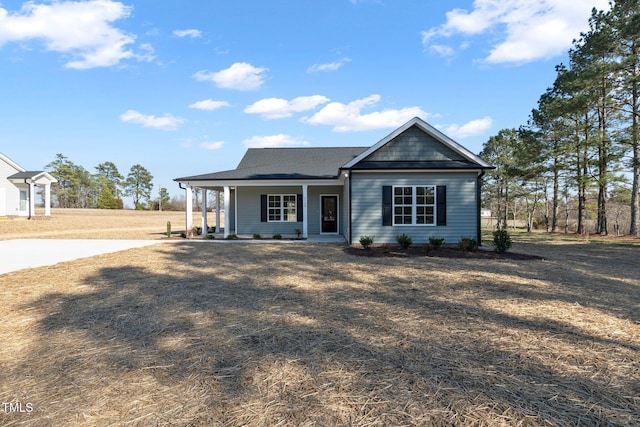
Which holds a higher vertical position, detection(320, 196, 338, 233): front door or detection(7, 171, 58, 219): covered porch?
detection(7, 171, 58, 219): covered porch

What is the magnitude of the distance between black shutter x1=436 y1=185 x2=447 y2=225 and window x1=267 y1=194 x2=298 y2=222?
7234 mm

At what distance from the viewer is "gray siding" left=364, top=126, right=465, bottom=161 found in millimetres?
12516

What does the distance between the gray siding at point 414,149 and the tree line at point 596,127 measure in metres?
9.38

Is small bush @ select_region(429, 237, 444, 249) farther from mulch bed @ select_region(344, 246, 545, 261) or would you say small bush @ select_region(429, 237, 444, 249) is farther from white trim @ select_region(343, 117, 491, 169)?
white trim @ select_region(343, 117, 491, 169)

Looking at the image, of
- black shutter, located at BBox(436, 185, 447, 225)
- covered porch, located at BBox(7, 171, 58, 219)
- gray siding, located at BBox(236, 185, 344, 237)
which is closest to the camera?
black shutter, located at BBox(436, 185, 447, 225)

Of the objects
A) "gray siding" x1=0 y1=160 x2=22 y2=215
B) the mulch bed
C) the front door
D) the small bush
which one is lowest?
the mulch bed

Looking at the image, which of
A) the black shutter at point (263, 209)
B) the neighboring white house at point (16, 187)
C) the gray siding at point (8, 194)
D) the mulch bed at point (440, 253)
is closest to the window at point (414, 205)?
the mulch bed at point (440, 253)

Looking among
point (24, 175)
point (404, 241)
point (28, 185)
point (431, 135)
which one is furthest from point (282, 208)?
point (28, 185)

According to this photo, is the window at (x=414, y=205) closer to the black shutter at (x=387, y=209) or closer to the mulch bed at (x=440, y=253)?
Result: the black shutter at (x=387, y=209)

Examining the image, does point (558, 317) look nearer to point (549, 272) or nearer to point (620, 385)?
point (620, 385)

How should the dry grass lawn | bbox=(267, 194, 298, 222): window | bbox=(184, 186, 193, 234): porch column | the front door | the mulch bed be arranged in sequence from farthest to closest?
the front door < bbox=(267, 194, 298, 222): window < bbox=(184, 186, 193, 234): porch column < the mulch bed < the dry grass lawn

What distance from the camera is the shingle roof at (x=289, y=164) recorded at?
50.0 ft

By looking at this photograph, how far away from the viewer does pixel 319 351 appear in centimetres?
340

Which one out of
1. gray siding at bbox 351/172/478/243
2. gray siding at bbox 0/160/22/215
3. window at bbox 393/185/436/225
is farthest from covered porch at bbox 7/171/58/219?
window at bbox 393/185/436/225
